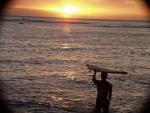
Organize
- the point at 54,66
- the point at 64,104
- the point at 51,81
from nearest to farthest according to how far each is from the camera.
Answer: the point at 64,104 < the point at 51,81 < the point at 54,66

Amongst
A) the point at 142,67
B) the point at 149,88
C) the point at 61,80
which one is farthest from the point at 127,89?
the point at 142,67

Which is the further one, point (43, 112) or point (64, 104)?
point (64, 104)

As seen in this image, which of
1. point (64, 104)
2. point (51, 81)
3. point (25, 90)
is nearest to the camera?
point (64, 104)

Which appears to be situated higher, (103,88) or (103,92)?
(103,88)

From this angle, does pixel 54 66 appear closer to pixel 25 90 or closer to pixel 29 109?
pixel 25 90

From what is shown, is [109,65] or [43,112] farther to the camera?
[109,65]

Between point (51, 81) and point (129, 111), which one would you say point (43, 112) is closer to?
point (129, 111)

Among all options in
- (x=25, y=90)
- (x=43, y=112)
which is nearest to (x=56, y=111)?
(x=43, y=112)

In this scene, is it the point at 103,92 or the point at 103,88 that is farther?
the point at 103,92

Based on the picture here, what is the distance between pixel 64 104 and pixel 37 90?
12.2 ft

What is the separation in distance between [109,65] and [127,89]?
10661 mm

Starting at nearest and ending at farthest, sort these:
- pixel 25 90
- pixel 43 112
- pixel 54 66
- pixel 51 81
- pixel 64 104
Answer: pixel 43 112, pixel 64 104, pixel 25 90, pixel 51 81, pixel 54 66

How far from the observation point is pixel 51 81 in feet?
80.5

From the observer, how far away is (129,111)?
1717 centimetres
